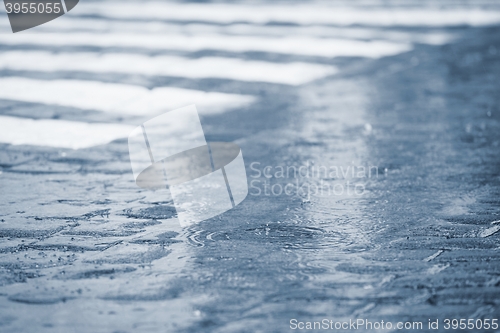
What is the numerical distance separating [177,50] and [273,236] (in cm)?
498

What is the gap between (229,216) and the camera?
136 inches

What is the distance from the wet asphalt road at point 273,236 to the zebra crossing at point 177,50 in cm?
44

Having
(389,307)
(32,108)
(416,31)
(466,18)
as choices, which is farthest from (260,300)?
(466,18)

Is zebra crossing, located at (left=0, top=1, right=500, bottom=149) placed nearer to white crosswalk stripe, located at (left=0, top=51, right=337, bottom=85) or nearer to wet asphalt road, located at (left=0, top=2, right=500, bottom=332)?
white crosswalk stripe, located at (left=0, top=51, right=337, bottom=85)

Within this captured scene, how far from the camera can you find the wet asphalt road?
99.5 inches

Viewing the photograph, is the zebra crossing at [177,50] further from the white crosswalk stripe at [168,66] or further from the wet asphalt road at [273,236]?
the wet asphalt road at [273,236]

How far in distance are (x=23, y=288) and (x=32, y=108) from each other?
10.2ft

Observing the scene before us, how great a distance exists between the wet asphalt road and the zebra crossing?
44cm

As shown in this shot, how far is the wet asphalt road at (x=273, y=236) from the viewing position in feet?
8.29

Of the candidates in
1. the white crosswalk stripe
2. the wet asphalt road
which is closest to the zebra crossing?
the white crosswalk stripe

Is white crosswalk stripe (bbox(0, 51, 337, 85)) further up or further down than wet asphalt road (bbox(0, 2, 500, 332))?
further up

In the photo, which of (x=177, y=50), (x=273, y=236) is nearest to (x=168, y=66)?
(x=177, y=50)

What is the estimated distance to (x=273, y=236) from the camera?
10.5ft

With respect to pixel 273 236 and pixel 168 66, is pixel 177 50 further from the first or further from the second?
pixel 273 236
